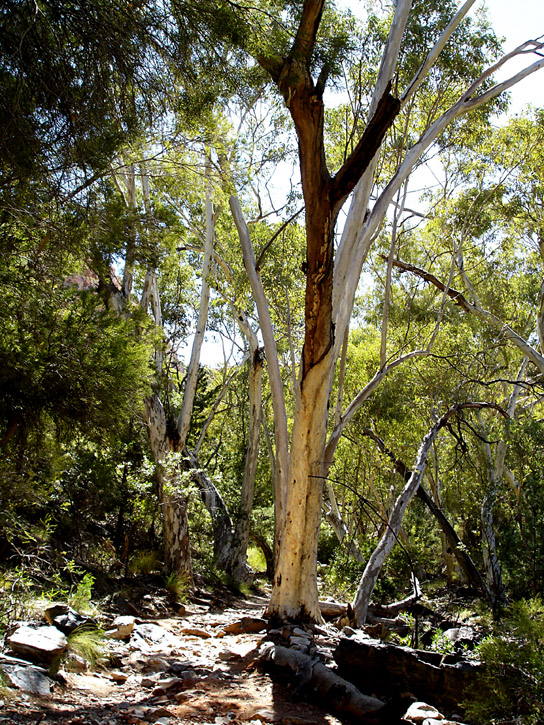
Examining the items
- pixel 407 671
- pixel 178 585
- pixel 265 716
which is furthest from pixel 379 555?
pixel 265 716

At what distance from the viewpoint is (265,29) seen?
4.96m

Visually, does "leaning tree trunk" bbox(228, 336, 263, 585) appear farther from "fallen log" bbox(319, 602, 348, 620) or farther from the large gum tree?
the large gum tree

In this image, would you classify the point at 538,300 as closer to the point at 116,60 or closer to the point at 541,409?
the point at 541,409

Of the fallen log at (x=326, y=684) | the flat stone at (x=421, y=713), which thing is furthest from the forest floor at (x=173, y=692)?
the flat stone at (x=421, y=713)

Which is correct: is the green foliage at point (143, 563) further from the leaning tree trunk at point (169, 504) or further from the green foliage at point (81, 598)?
the green foliage at point (81, 598)

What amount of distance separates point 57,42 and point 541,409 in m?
16.1

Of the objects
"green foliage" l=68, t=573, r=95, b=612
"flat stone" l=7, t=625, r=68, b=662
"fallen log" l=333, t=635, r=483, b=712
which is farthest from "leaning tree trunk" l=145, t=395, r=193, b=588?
"fallen log" l=333, t=635, r=483, b=712

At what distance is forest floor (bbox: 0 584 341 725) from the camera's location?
3.55 meters

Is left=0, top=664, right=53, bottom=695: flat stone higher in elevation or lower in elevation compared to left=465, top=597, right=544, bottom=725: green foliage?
lower

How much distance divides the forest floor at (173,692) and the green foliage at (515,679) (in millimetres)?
1257

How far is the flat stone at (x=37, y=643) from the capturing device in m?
4.06

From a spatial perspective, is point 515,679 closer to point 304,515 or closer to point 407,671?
Result: point 407,671

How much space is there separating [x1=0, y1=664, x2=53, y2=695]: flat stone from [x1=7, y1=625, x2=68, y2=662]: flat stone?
0.14m

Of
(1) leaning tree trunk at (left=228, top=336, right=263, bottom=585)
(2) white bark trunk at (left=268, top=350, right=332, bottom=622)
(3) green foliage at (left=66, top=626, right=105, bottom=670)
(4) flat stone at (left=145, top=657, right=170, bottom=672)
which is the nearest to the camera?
(3) green foliage at (left=66, top=626, right=105, bottom=670)
